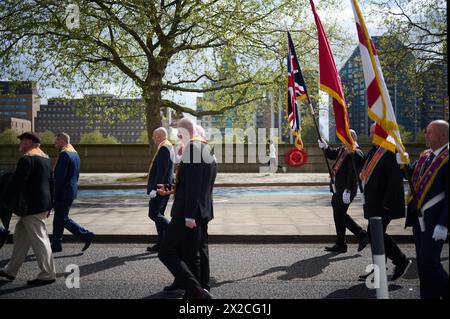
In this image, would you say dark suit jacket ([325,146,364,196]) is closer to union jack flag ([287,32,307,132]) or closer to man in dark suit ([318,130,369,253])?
man in dark suit ([318,130,369,253])

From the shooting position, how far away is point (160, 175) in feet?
20.7

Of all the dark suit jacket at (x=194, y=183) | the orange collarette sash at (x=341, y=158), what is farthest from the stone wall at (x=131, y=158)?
the dark suit jacket at (x=194, y=183)

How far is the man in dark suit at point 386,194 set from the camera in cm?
528

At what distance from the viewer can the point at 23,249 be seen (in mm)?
5160

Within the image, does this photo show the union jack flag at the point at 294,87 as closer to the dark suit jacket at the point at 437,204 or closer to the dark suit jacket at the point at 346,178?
the dark suit jacket at the point at 346,178

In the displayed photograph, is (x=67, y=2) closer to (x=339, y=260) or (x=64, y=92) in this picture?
(x=64, y=92)

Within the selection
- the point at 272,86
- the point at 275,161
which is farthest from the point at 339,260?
the point at 275,161

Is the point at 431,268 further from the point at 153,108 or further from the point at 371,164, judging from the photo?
the point at 153,108

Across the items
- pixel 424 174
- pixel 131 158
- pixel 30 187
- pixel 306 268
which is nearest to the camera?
pixel 424 174

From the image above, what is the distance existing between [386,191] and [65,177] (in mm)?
4535

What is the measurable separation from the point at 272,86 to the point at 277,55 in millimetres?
1387

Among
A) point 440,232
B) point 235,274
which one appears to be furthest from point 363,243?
point 440,232

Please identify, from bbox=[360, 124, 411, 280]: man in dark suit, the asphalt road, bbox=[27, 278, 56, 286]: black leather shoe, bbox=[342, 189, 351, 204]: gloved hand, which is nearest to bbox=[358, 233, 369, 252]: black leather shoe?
the asphalt road

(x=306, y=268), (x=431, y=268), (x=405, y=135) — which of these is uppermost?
(x=405, y=135)
